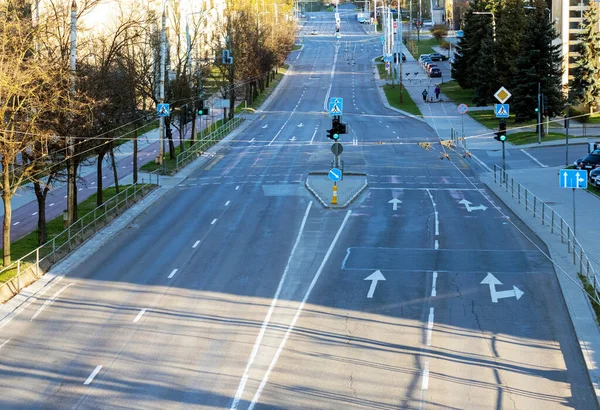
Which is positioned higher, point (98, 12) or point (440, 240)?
point (98, 12)

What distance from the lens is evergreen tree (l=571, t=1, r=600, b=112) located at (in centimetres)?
7194

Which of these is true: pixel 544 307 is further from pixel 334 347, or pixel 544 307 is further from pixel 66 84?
pixel 66 84

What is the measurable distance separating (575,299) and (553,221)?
1038 cm

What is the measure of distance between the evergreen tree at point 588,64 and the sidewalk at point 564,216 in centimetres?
341

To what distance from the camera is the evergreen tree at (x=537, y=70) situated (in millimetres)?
71125

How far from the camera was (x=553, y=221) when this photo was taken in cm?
3712

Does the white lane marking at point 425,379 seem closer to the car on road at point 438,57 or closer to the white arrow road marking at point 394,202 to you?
the white arrow road marking at point 394,202

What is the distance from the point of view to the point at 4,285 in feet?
95.0

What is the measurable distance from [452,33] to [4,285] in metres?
146

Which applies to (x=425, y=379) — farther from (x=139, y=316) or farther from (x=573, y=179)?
(x=573, y=179)

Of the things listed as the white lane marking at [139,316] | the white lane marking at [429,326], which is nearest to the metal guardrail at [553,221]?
the white lane marking at [429,326]

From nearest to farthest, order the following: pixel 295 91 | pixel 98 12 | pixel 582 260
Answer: pixel 582 260
pixel 98 12
pixel 295 91

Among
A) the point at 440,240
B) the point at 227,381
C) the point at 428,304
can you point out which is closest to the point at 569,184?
the point at 440,240

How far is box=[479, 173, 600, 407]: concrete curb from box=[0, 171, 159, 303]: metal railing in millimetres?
16776
